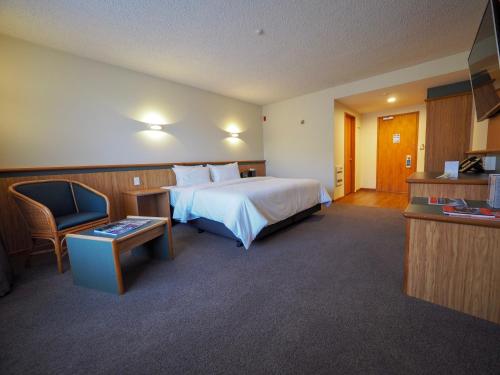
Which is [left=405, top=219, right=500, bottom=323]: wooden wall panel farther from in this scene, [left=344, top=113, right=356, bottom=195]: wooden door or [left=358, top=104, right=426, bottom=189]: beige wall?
[left=358, top=104, right=426, bottom=189]: beige wall

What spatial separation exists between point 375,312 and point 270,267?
901 millimetres

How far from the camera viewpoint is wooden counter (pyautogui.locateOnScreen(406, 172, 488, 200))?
1906 mm

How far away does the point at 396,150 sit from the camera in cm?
545

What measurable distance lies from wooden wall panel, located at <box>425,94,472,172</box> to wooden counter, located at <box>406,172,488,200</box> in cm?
212

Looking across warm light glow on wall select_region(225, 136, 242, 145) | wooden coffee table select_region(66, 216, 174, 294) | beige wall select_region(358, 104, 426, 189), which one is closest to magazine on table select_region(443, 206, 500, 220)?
wooden coffee table select_region(66, 216, 174, 294)

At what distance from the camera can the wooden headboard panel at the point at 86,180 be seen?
234 centimetres

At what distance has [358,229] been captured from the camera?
9.69 feet

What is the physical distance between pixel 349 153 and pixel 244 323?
5156 mm

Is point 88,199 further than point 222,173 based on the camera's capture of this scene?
No

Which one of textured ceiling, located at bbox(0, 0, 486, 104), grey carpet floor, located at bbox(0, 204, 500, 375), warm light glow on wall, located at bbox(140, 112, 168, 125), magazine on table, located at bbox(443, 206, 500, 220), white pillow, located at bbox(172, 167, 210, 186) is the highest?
textured ceiling, located at bbox(0, 0, 486, 104)

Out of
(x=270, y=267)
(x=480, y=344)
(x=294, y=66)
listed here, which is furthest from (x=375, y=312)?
(x=294, y=66)

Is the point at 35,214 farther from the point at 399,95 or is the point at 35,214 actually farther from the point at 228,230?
the point at 399,95

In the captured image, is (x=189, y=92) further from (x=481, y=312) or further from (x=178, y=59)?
(x=481, y=312)

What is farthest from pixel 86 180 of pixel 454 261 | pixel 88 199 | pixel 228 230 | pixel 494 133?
pixel 494 133
